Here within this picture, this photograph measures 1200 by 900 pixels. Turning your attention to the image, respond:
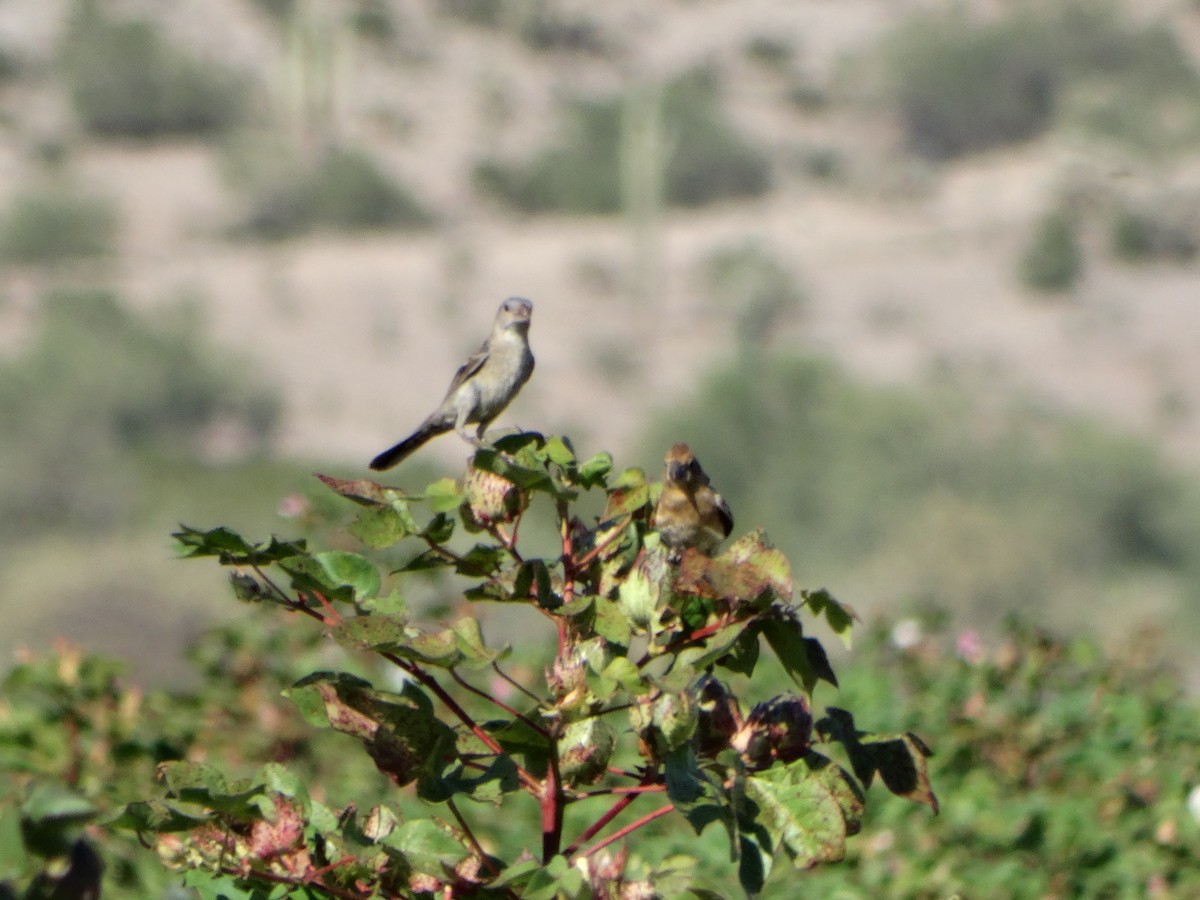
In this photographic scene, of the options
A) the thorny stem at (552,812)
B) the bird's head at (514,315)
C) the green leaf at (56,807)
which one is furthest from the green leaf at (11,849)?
the bird's head at (514,315)

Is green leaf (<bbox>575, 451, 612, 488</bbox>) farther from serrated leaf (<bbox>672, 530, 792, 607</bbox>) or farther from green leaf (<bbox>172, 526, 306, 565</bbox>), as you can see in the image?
green leaf (<bbox>172, 526, 306, 565</bbox>)

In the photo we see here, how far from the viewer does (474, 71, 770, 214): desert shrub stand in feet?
149

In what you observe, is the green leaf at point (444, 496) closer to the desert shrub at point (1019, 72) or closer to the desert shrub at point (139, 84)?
the desert shrub at point (139, 84)

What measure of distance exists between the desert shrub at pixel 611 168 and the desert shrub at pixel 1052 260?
877 cm

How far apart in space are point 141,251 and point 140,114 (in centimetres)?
660

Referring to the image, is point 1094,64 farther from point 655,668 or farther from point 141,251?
point 655,668

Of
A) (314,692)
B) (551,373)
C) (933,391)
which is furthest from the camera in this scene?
(551,373)

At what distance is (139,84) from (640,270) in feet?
52.9

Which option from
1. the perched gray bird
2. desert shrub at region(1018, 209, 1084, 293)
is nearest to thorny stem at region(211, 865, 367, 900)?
the perched gray bird

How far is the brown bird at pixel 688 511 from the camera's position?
2086 millimetres

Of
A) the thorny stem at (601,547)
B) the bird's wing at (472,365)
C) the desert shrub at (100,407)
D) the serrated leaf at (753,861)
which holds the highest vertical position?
the thorny stem at (601,547)

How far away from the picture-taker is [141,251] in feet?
141

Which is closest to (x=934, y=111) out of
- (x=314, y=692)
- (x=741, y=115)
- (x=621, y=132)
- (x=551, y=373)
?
(x=741, y=115)

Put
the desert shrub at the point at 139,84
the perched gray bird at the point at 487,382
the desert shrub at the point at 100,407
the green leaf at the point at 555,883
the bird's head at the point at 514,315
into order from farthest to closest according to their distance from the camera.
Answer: the desert shrub at the point at 139,84
the desert shrub at the point at 100,407
the bird's head at the point at 514,315
the perched gray bird at the point at 487,382
the green leaf at the point at 555,883
